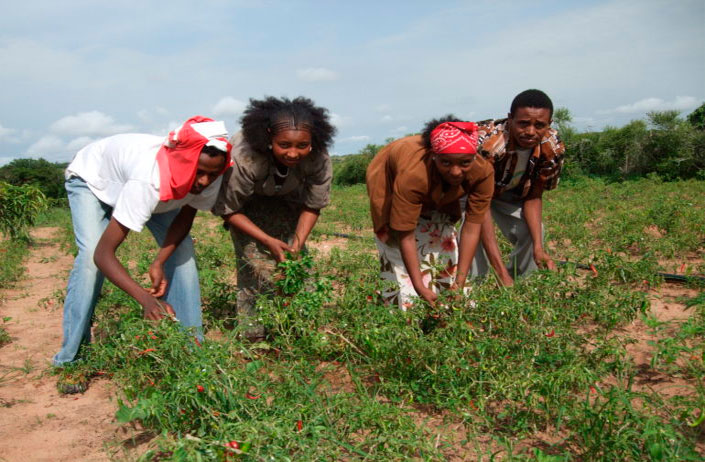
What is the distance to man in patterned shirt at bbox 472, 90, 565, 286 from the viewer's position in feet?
11.0

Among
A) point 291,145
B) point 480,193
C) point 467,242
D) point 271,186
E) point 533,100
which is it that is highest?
point 533,100

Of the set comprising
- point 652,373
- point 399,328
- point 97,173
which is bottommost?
point 652,373

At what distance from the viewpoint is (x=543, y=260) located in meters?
3.61

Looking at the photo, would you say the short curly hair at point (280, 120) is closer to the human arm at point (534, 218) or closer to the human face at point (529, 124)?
the human face at point (529, 124)

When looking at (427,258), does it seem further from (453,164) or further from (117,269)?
(117,269)

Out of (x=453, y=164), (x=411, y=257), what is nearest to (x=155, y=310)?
(x=411, y=257)

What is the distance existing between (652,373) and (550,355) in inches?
28.6

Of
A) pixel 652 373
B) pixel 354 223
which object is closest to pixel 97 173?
pixel 652 373

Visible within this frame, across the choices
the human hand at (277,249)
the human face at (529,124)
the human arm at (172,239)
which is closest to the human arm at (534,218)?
the human face at (529,124)

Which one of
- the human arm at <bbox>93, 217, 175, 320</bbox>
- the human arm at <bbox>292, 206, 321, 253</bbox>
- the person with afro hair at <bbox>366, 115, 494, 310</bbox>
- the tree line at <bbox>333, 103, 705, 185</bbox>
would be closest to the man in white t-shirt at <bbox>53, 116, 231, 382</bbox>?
the human arm at <bbox>93, 217, 175, 320</bbox>

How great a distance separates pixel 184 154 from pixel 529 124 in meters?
2.02

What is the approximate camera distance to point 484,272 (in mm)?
4066

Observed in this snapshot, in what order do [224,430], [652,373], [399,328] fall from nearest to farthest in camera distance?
[224,430]
[399,328]
[652,373]

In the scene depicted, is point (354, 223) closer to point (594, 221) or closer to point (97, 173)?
point (594, 221)
